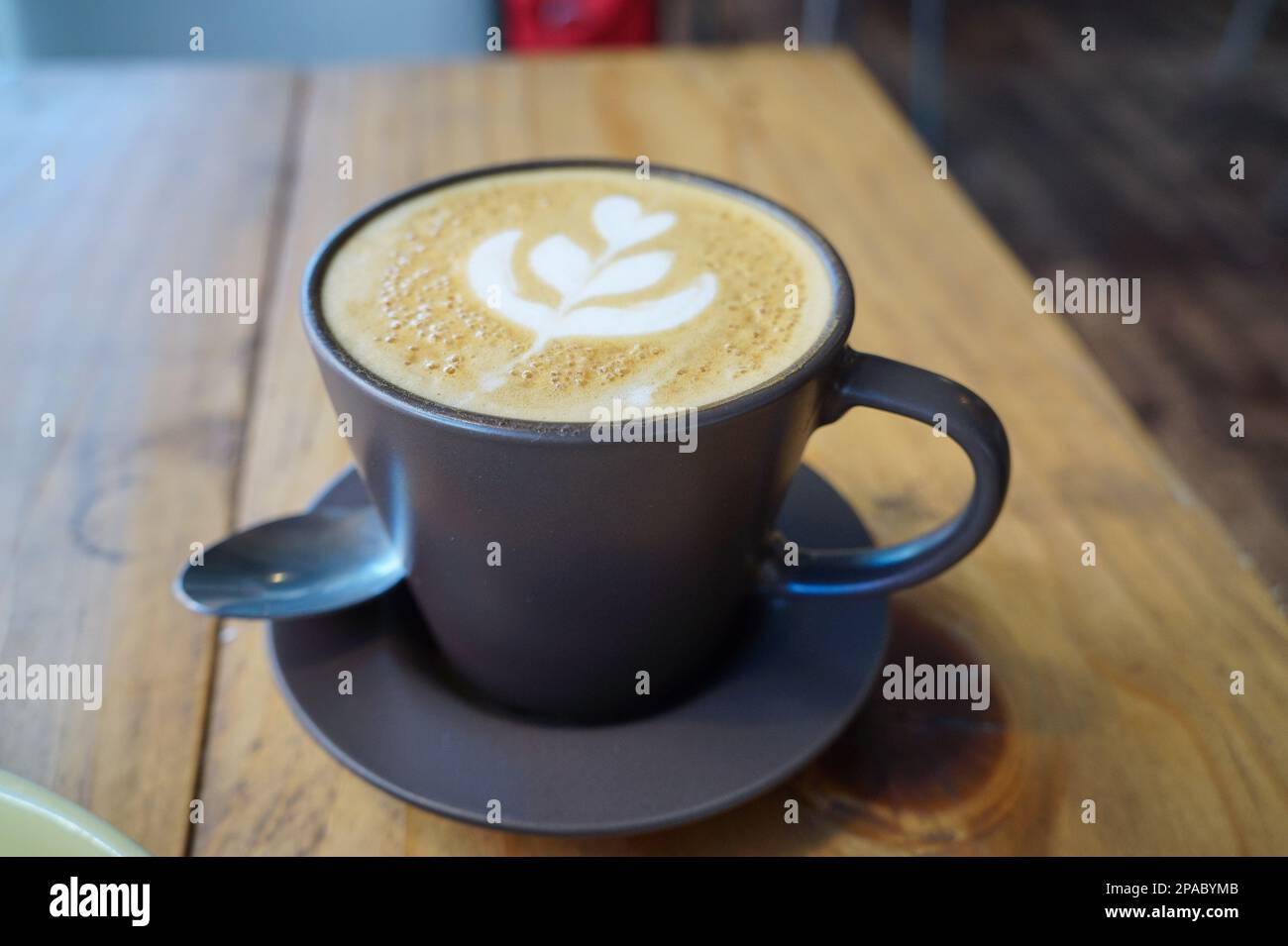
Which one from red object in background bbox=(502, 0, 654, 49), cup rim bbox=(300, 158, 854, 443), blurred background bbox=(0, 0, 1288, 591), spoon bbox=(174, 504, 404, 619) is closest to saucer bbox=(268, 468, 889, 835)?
spoon bbox=(174, 504, 404, 619)

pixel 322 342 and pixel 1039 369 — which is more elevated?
pixel 322 342

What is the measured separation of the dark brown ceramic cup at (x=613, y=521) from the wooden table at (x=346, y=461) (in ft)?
0.23

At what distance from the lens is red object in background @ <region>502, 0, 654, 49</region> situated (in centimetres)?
172

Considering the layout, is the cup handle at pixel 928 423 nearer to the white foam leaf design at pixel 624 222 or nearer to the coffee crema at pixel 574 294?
the coffee crema at pixel 574 294

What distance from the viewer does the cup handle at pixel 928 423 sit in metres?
0.42

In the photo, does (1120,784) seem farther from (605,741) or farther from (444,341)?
(444,341)

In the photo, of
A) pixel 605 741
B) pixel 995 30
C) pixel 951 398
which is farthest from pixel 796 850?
pixel 995 30

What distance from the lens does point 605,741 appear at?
1.43 feet

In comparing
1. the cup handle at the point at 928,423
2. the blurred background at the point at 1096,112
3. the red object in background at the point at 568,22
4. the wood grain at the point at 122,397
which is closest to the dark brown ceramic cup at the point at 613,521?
the cup handle at the point at 928,423

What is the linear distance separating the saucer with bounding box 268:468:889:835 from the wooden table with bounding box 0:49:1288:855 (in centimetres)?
4

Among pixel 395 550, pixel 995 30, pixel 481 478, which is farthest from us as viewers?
pixel 995 30

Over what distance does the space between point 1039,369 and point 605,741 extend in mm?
420

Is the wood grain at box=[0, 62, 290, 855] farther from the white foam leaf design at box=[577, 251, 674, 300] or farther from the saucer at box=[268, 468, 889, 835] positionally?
the white foam leaf design at box=[577, 251, 674, 300]

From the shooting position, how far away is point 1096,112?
2.57m
